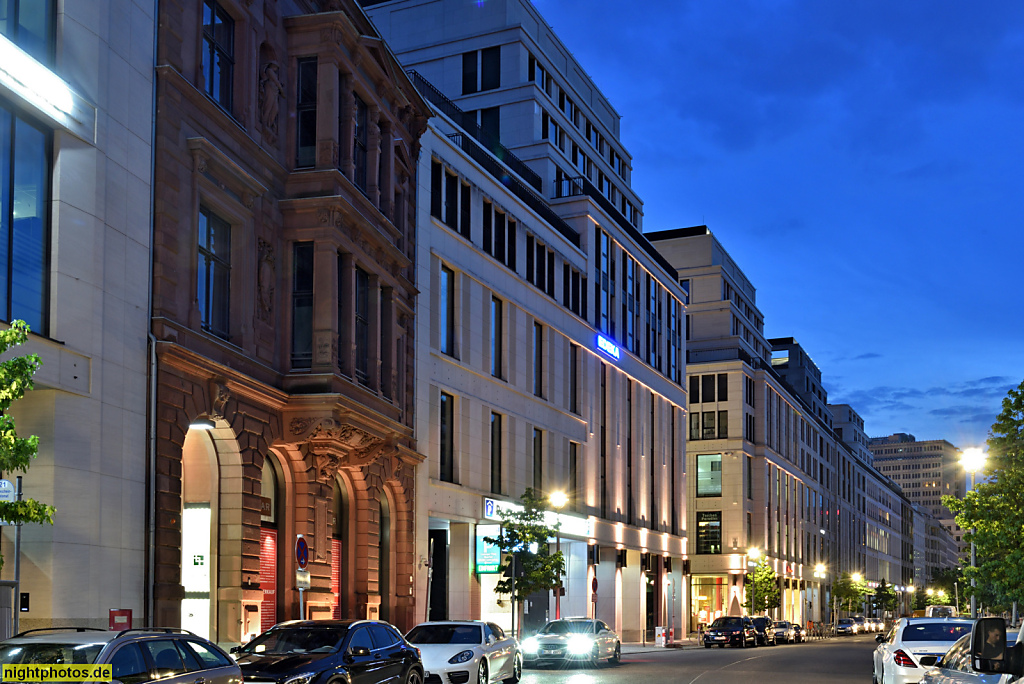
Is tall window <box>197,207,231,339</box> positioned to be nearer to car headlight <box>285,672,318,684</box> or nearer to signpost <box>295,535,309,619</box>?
signpost <box>295,535,309,619</box>

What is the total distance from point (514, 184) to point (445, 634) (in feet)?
104

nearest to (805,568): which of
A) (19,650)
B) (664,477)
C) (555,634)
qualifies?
(664,477)

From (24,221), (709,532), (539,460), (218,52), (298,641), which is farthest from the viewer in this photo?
(709,532)

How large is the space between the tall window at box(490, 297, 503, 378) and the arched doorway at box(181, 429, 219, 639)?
23.4 m

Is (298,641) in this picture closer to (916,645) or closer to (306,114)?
(916,645)

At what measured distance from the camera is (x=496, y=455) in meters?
50.9

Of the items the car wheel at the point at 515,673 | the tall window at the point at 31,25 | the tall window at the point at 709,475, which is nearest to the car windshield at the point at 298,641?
the car wheel at the point at 515,673

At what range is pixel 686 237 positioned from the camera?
109 meters

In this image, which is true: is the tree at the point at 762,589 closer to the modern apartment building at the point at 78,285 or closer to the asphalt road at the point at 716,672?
the asphalt road at the point at 716,672

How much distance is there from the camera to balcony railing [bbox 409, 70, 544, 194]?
48.8 metres

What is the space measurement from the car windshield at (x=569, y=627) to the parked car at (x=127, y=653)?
26.1 m

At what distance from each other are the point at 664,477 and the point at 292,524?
4822 cm

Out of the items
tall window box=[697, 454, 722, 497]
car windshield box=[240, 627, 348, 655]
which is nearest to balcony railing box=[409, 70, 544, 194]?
car windshield box=[240, 627, 348, 655]

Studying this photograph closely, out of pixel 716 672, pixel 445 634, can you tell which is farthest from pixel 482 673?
pixel 716 672
